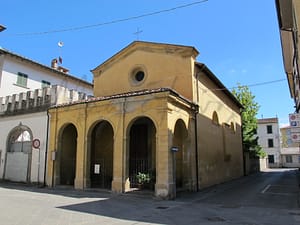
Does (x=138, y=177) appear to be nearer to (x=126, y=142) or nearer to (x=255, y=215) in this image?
(x=126, y=142)

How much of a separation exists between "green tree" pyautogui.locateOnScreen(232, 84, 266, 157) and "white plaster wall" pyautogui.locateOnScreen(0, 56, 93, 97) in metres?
21.8

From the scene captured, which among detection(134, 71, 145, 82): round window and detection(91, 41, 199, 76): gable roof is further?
detection(134, 71, 145, 82): round window

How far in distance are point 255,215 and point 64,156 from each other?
12349mm

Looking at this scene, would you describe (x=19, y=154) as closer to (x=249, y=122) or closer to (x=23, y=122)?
(x=23, y=122)

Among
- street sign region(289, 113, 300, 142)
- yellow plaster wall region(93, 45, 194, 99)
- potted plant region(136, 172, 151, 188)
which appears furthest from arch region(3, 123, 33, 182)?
street sign region(289, 113, 300, 142)

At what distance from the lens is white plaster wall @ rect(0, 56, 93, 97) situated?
22.6m

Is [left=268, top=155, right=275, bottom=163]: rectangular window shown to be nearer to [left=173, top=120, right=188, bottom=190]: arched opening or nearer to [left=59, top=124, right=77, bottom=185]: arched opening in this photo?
[left=173, top=120, right=188, bottom=190]: arched opening

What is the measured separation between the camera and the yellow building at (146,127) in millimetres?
13195

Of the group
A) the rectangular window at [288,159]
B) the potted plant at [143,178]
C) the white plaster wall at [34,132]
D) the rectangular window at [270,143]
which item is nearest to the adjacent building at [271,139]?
the rectangular window at [270,143]

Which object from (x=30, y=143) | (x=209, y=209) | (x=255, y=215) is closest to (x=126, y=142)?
(x=209, y=209)

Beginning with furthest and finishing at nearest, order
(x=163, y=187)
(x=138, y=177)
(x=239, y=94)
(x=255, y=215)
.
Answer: (x=239, y=94) < (x=138, y=177) < (x=163, y=187) < (x=255, y=215)

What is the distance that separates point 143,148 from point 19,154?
8.86 meters

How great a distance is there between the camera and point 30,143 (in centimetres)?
1834

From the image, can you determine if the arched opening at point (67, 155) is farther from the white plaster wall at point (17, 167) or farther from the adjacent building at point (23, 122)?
the white plaster wall at point (17, 167)
